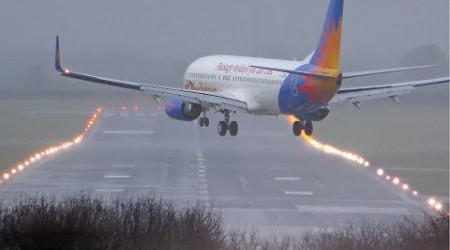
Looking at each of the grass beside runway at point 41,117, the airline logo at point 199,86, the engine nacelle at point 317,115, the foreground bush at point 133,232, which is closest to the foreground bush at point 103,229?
the foreground bush at point 133,232

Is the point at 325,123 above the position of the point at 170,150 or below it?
above

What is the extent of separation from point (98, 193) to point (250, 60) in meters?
10.8

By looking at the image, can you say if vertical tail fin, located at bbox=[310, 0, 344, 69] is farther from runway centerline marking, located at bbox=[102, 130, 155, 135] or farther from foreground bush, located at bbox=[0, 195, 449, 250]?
runway centerline marking, located at bbox=[102, 130, 155, 135]

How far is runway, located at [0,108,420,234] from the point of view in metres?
77.6

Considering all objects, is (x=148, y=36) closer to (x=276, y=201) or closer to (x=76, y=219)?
(x=276, y=201)

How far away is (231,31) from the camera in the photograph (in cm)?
18675

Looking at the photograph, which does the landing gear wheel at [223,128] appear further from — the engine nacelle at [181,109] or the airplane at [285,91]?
the engine nacelle at [181,109]

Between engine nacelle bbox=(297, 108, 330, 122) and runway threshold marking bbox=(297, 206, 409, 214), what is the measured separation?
4414mm

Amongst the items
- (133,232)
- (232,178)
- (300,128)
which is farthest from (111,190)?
(133,232)

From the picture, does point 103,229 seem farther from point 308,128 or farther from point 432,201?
point 432,201

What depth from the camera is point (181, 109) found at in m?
81.6

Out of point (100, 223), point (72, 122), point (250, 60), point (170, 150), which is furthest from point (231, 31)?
point (100, 223)

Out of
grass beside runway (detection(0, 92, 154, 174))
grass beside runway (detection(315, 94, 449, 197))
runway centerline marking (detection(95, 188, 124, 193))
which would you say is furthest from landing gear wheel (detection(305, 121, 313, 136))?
grass beside runway (detection(0, 92, 154, 174))

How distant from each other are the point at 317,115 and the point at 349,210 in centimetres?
496
